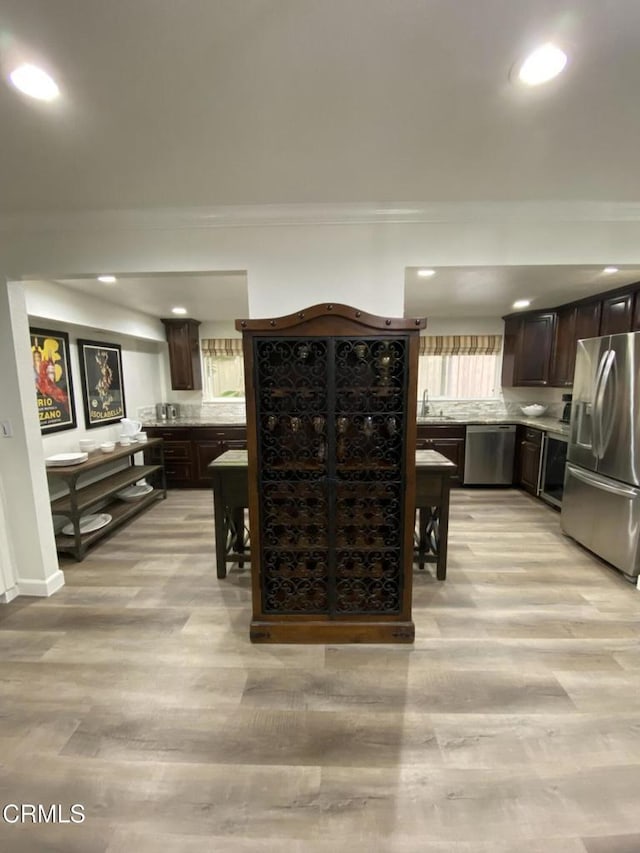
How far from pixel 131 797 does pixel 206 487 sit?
3.85 metres

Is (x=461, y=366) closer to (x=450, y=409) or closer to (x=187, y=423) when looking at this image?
(x=450, y=409)

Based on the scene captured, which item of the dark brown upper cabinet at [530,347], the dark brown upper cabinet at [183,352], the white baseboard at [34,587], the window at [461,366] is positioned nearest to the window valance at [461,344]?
the window at [461,366]

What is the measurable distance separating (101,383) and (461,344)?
193 inches

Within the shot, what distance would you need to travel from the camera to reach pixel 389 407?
1921mm

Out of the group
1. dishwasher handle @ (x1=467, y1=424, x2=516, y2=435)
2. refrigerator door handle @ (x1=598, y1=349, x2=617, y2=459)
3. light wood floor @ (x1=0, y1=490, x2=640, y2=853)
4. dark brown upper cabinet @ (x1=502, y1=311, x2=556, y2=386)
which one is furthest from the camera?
dishwasher handle @ (x1=467, y1=424, x2=516, y2=435)

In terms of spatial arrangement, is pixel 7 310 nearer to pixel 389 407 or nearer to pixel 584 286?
pixel 389 407

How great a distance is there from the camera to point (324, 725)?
1588mm

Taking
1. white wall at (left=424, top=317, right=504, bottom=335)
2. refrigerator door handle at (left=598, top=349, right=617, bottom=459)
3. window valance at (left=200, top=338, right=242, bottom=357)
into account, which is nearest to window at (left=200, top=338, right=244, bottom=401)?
window valance at (left=200, top=338, right=242, bottom=357)

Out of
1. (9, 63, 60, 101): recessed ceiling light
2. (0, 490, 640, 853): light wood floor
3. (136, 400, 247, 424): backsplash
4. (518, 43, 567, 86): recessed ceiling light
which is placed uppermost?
(9, 63, 60, 101): recessed ceiling light

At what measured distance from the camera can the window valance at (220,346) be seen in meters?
5.43

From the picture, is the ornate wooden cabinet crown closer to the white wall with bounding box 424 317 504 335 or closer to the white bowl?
the white wall with bounding box 424 317 504 335

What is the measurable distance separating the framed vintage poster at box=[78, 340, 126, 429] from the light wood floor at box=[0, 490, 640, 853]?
211 cm

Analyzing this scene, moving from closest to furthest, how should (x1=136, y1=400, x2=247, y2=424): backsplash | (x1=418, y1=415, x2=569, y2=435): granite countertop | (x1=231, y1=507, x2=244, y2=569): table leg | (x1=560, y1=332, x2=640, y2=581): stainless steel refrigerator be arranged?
1. (x1=560, y1=332, x2=640, y2=581): stainless steel refrigerator
2. (x1=231, y1=507, x2=244, y2=569): table leg
3. (x1=418, y1=415, x2=569, y2=435): granite countertop
4. (x1=136, y1=400, x2=247, y2=424): backsplash

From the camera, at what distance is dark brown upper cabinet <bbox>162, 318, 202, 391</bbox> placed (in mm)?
5121
